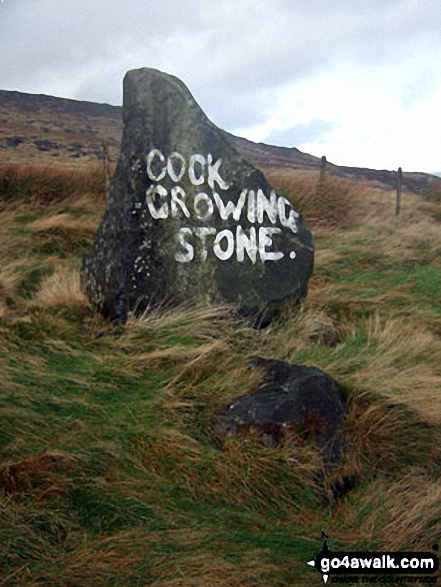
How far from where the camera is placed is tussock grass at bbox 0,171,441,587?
1956mm

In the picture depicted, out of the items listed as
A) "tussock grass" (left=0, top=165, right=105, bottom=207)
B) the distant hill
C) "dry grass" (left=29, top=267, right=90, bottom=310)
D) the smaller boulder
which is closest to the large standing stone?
"dry grass" (left=29, top=267, right=90, bottom=310)

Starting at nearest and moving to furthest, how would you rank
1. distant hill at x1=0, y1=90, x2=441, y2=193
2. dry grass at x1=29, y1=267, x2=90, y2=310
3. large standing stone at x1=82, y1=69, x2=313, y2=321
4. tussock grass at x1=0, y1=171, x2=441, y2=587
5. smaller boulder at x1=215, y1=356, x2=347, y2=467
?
tussock grass at x1=0, y1=171, x2=441, y2=587
smaller boulder at x1=215, y1=356, x2=347, y2=467
large standing stone at x1=82, y1=69, x2=313, y2=321
dry grass at x1=29, y1=267, x2=90, y2=310
distant hill at x1=0, y1=90, x2=441, y2=193

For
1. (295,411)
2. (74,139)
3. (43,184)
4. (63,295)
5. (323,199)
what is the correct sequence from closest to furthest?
(295,411)
(63,295)
(43,184)
(323,199)
(74,139)

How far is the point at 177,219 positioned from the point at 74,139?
2852 cm

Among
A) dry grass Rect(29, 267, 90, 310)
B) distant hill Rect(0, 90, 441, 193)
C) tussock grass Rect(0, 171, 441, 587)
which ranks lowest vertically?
tussock grass Rect(0, 171, 441, 587)

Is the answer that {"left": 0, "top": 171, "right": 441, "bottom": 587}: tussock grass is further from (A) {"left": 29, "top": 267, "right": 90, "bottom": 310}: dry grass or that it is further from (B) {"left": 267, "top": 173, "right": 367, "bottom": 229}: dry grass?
(B) {"left": 267, "top": 173, "right": 367, "bottom": 229}: dry grass

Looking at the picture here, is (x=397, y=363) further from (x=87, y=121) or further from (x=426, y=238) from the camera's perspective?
(x=87, y=121)

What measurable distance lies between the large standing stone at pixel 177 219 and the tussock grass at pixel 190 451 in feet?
0.69

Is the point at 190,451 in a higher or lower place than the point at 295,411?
lower

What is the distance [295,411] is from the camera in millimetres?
2773

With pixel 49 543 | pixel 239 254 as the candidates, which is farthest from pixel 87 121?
pixel 49 543

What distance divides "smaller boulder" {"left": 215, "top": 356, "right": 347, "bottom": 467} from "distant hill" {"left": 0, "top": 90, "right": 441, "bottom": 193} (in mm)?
18577

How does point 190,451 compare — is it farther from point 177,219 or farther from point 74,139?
point 74,139

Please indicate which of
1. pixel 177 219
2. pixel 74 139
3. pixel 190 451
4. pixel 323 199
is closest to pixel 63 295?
pixel 177 219
